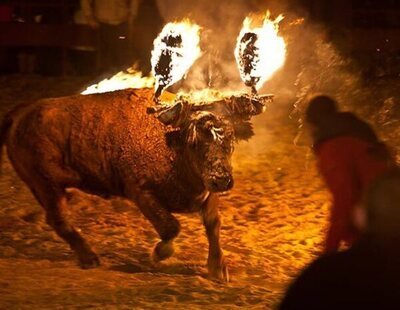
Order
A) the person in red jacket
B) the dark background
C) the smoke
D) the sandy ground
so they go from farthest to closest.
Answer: the dark background → the smoke → the sandy ground → the person in red jacket

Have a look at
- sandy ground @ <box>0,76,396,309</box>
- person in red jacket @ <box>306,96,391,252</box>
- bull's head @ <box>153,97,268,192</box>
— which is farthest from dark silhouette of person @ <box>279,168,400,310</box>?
bull's head @ <box>153,97,268,192</box>

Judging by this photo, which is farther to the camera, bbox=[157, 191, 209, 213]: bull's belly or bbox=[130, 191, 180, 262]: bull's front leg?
bbox=[157, 191, 209, 213]: bull's belly

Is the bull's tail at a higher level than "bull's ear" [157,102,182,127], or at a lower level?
higher

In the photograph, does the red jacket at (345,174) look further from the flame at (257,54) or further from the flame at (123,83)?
the flame at (123,83)

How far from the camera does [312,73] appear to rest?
571 inches

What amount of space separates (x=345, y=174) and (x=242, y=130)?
203 centimetres

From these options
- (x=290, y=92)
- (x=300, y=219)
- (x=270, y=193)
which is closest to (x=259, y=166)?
(x=270, y=193)

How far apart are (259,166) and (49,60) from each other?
749 cm

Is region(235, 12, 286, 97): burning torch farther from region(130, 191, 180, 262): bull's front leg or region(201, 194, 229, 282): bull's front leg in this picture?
region(130, 191, 180, 262): bull's front leg

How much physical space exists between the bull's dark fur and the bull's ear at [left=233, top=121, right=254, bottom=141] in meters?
0.31

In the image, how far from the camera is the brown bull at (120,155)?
6.97 m

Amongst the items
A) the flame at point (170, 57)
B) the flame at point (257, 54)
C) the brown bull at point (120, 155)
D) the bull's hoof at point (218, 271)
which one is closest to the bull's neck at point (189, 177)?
the brown bull at point (120, 155)

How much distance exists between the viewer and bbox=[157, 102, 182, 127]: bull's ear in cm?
682

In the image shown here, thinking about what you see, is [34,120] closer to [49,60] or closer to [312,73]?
[312,73]
